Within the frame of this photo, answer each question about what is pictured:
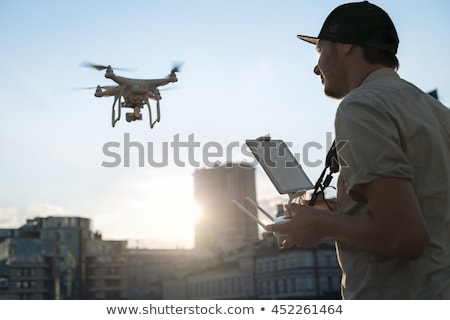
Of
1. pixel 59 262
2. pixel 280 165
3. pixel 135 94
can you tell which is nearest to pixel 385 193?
pixel 280 165

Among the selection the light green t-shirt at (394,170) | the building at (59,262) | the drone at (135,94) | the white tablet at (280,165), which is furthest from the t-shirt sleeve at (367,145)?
the building at (59,262)

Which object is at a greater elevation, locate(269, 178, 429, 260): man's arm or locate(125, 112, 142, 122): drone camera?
locate(125, 112, 142, 122): drone camera

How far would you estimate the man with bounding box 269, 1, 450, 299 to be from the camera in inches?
108

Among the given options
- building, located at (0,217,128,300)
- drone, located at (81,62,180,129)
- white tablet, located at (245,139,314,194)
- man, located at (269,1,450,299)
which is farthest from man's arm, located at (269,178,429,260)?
building, located at (0,217,128,300)

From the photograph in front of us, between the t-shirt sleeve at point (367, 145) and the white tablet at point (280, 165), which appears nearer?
the t-shirt sleeve at point (367, 145)

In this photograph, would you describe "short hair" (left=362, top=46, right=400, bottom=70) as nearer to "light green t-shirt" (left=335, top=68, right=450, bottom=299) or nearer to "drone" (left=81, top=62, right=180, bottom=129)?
"light green t-shirt" (left=335, top=68, right=450, bottom=299)

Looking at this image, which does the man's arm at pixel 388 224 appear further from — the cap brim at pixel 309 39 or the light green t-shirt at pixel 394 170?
the cap brim at pixel 309 39

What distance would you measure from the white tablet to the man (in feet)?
1.42

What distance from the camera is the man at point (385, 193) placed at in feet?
9.01

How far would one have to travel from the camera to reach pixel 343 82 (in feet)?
11.3

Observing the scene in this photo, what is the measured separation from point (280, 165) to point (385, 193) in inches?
41.2

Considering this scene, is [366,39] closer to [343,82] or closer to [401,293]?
[343,82]
